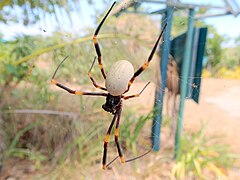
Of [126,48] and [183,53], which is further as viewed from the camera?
[183,53]

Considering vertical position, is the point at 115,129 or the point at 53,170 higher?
the point at 115,129

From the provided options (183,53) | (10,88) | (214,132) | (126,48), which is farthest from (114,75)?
(214,132)

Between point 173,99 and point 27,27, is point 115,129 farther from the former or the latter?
point 173,99

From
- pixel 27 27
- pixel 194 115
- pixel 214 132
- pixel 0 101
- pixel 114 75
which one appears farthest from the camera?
pixel 194 115

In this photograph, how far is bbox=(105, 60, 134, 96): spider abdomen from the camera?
0.66 meters

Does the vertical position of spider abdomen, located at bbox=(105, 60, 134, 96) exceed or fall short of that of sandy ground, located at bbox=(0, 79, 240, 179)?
it exceeds it

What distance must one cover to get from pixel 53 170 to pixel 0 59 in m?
0.62

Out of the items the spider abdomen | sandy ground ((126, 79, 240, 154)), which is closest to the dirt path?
sandy ground ((126, 79, 240, 154))

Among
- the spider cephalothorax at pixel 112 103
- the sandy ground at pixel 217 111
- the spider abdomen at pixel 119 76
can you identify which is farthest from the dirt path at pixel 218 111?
the spider abdomen at pixel 119 76

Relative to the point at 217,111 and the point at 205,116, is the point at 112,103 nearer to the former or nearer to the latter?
the point at 205,116

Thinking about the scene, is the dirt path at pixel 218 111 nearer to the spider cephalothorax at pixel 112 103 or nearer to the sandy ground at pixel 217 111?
the sandy ground at pixel 217 111

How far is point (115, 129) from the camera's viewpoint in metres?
0.97

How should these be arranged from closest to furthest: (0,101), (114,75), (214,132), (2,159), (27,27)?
1. (114,75)
2. (27,27)
3. (2,159)
4. (0,101)
5. (214,132)

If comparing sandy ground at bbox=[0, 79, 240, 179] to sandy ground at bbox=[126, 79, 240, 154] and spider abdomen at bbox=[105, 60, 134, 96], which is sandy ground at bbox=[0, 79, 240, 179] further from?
spider abdomen at bbox=[105, 60, 134, 96]
